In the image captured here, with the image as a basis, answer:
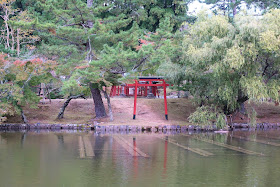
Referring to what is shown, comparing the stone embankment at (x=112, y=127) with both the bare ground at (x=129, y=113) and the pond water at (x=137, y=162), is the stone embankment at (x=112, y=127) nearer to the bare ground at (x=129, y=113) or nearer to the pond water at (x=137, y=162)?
the bare ground at (x=129, y=113)

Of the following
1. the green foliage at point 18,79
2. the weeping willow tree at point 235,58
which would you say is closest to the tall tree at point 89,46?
the green foliage at point 18,79

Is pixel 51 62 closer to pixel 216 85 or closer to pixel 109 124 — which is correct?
pixel 109 124

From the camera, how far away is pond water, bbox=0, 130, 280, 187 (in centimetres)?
856

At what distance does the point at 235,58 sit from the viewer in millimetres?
18203

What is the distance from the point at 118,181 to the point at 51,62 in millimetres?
13338

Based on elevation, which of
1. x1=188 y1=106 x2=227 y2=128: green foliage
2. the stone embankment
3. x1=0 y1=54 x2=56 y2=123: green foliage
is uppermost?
x1=0 y1=54 x2=56 y2=123: green foliage

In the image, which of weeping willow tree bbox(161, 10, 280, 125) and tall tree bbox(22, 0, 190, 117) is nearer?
weeping willow tree bbox(161, 10, 280, 125)

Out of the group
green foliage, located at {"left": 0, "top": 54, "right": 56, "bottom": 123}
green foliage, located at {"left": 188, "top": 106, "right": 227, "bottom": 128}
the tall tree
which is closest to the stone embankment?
green foliage, located at {"left": 188, "top": 106, "right": 227, "bottom": 128}

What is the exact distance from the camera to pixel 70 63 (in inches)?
819

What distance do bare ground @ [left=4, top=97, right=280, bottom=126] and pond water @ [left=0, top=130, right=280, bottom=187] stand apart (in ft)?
18.0

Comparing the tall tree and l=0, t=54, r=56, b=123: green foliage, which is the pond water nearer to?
l=0, t=54, r=56, b=123: green foliage

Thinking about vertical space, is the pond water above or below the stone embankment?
below

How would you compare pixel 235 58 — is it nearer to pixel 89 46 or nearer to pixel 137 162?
pixel 89 46

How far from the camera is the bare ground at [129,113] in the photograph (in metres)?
22.2
